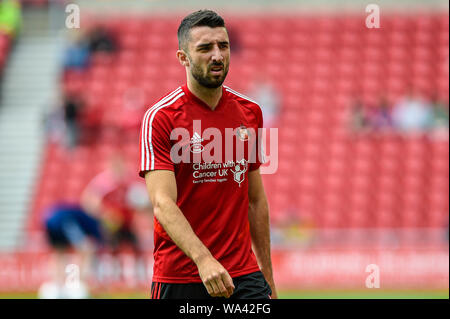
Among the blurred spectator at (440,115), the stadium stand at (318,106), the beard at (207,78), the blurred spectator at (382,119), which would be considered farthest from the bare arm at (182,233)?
the blurred spectator at (440,115)

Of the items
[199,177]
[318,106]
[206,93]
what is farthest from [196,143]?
[318,106]

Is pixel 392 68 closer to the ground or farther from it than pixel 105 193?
farther from it

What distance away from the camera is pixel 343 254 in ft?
44.2

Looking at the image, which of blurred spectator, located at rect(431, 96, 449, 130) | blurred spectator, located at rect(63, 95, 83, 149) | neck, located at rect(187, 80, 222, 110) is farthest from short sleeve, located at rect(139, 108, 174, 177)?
blurred spectator, located at rect(431, 96, 449, 130)

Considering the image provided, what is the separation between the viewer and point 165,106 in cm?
428

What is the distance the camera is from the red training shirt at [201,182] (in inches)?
166

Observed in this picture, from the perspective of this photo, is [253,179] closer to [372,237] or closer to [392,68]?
[372,237]

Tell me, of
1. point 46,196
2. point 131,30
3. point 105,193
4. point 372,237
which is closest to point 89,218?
point 105,193

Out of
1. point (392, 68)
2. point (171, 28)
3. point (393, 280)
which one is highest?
point (171, 28)

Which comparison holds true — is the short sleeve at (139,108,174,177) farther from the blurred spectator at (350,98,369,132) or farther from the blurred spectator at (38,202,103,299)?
the blurred spectator at (350,98,369,132)

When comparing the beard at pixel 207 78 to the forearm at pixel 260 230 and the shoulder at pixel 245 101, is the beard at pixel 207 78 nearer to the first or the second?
the shoulder at pixel 245 101

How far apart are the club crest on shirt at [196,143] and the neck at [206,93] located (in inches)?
8.4

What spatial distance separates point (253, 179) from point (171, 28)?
16953 mm

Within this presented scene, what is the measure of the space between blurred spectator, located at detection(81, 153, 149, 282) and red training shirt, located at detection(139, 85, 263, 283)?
23.6 ft
